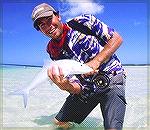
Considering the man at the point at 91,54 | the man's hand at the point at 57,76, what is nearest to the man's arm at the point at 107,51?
the man at the point at 91,54

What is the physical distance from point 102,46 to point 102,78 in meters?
0.29

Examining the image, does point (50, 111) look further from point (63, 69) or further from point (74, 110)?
point (63, 69)

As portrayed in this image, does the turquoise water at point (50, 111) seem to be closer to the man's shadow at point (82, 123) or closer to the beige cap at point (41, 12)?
the man's shadow at point (82, 123)

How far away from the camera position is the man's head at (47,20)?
3.42 meters

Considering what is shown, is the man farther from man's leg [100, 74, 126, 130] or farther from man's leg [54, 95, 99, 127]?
man's leg [54, 95, 99, 127]

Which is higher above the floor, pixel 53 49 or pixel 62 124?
pixel 53 49

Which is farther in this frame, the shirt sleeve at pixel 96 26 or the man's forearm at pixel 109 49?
the shirt sleeve at pixel 96 26

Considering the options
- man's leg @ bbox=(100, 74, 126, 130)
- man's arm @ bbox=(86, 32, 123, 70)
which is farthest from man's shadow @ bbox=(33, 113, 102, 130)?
man's arm @ bbox=(86, 32, 123, 70)

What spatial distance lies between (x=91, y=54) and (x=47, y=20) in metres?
0.52

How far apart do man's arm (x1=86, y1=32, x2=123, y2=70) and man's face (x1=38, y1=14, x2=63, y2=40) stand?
411mm

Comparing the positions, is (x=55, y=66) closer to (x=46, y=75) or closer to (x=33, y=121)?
(x=46, y=75)

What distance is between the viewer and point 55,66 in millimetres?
3295

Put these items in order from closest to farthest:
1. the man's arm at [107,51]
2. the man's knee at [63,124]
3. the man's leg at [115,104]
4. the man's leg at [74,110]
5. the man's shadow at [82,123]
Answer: the man's arm at [107,51] → the man's leg at [115,104] → the man's leg at [74,110] → the man's knee at [63,124] → the man's shadow at [82,123]

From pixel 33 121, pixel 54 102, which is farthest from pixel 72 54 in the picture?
pixel 54 102
